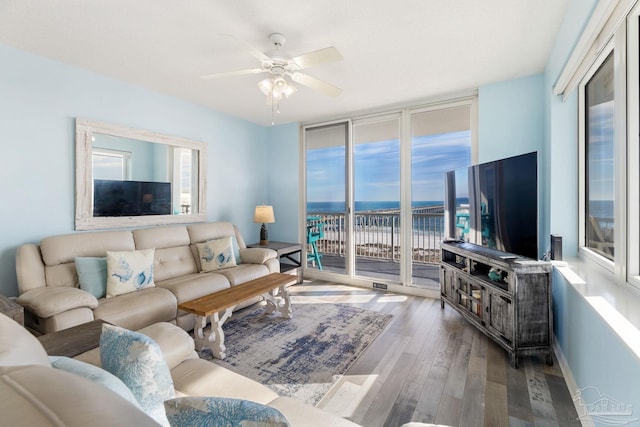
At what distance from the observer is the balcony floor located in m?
4.48

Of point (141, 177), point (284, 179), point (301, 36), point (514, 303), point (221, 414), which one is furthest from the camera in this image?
point (284, 179)

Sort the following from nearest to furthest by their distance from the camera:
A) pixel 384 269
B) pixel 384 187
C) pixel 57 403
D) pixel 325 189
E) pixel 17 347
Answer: pixel 57 403 → pixel 17 347 → pixel 384 187 → pixel 325 189 → pixel 384 269

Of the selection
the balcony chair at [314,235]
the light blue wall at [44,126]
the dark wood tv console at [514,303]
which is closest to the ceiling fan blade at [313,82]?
the dark wood tv console at [514,303]

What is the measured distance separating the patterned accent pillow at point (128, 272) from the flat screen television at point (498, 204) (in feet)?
10.6

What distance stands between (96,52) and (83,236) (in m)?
1.66

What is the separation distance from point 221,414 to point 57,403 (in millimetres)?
285

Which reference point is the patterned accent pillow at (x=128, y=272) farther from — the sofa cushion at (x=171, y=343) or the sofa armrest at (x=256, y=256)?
the sofa cushion at (x=171, y=343)

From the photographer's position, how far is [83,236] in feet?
9.01

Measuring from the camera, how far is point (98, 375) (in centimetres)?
85

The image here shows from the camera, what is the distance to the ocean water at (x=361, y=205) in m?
3.93

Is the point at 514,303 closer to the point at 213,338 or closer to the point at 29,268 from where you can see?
the point at 213,338

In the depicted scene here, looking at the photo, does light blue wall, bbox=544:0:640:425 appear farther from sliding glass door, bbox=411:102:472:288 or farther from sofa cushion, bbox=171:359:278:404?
sofa cushion, bbox=171:359:278:404

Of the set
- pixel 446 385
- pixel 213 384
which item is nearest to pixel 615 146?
pixel 446 385

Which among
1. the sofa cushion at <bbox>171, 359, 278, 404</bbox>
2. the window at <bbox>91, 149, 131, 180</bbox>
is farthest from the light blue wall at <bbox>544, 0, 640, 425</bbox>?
the window at <bbox>91, 149, 131, 180</bbox>
